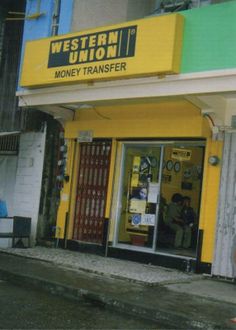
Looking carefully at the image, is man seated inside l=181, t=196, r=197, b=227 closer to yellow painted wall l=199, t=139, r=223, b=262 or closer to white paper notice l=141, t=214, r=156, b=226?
white paper notice l=141, t=214, r=156, b=226

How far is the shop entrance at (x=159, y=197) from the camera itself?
12.0 m

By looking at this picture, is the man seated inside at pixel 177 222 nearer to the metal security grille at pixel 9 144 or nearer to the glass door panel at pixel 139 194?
the glass door panel at pixel 139 194

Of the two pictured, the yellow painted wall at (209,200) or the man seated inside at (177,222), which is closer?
the yellow painted wall at (209,200)

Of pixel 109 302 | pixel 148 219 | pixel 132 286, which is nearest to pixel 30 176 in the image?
pixel 148 219

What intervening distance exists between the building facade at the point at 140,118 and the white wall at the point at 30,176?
0.55 m

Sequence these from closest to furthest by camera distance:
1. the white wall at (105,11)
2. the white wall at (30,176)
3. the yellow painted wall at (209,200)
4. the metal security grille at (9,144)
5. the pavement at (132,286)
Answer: the pavement at (132,286), the yellow painted wall at (209,200), the white wall at (105,11), the white wall at (30,176), the metal security grille at (9,144)

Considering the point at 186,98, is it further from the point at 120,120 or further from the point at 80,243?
the point at 80,243

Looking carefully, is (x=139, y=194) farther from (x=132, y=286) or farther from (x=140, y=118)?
(x=132, y=286)

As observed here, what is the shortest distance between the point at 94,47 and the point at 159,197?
135 inches

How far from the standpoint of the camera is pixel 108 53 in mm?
10781

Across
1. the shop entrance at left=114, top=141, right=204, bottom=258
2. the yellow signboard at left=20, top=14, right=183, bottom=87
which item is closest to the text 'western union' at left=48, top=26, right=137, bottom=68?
the yellow signboard at left=20, top=14, right=183, bottom=87

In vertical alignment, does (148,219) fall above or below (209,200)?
below

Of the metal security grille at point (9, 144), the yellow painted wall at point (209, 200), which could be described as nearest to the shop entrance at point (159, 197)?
the yellow painted wall at point (209, 200)

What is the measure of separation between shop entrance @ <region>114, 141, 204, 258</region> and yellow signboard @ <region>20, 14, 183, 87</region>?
2.13m
